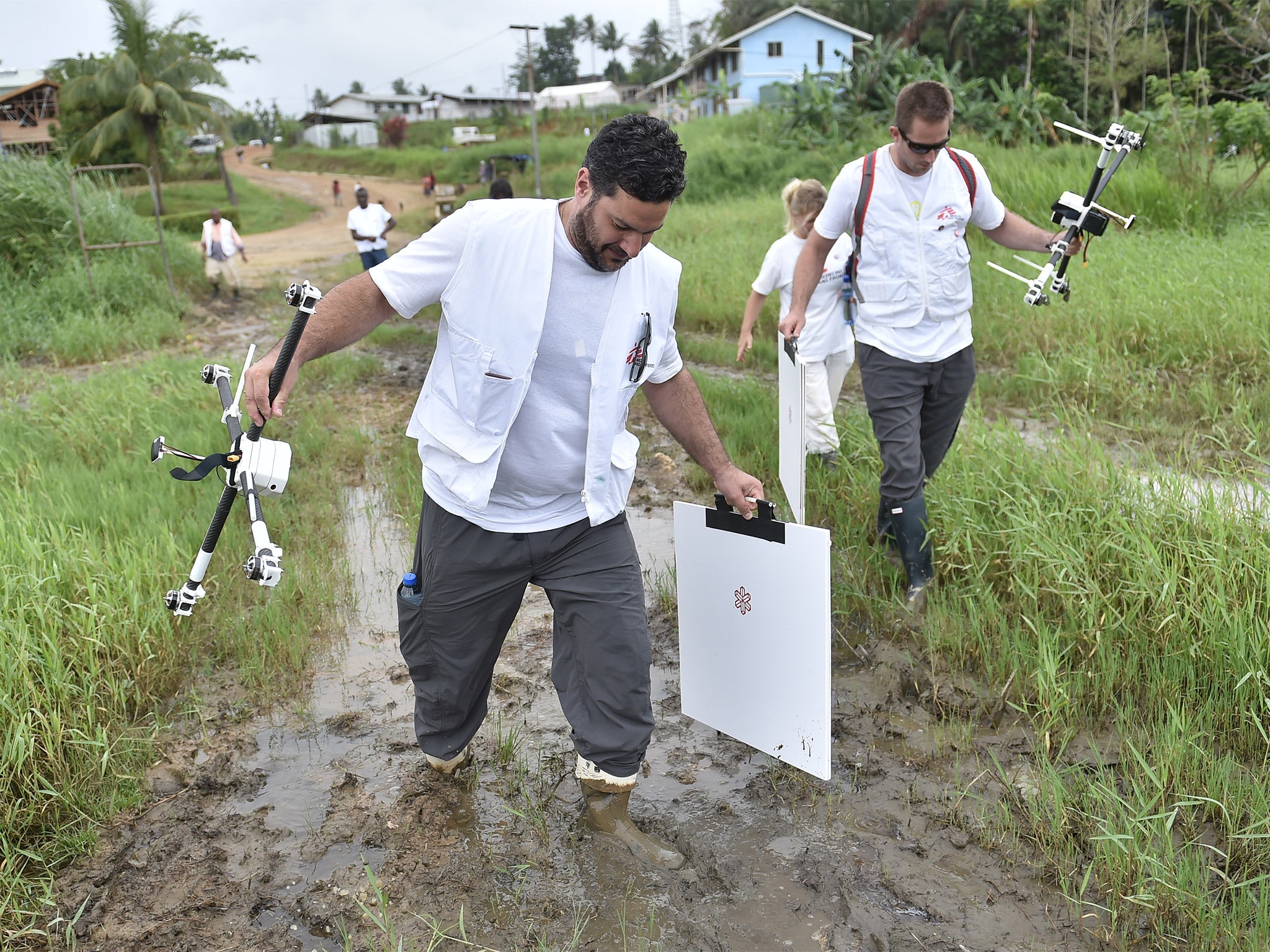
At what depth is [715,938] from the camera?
2.63 metres

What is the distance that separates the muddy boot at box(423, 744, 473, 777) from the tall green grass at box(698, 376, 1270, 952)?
1648 mm

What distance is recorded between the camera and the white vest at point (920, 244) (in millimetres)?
4070

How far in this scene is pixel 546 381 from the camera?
2619mm

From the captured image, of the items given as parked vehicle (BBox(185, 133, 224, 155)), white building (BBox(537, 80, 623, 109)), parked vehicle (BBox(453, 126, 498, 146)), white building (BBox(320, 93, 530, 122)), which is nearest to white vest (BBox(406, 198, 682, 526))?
parked vehicle (BBox(453, 126, 498, 146))

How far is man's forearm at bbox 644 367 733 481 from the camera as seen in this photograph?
298cm

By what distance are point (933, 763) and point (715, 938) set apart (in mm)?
1085

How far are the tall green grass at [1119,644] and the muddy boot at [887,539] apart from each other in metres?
0.07

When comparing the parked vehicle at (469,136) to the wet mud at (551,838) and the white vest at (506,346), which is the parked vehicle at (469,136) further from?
the white vest at (506,346)

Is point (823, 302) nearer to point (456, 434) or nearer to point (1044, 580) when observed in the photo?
point (1044, 580)

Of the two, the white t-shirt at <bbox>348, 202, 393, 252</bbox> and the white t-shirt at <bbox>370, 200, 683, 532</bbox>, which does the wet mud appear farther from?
the white t-shirt at <bbox>348, 202, 393, 252</bbox>

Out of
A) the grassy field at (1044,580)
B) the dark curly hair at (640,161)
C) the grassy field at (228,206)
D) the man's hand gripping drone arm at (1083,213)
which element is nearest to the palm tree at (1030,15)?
the grassy field at (1044,580)

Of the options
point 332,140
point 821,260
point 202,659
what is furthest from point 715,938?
point 332,140

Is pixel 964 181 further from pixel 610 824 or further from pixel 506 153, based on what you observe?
pixel 506 153

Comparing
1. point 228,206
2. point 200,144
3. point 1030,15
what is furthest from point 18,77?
point 1030,15
